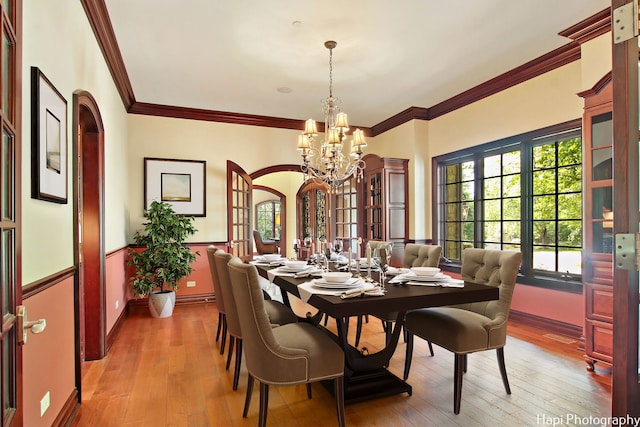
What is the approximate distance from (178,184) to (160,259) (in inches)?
50.9

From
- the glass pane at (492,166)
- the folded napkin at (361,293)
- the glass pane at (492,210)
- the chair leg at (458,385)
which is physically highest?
the glass pane at (492,166)

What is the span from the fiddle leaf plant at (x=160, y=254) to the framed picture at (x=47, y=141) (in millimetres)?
2517

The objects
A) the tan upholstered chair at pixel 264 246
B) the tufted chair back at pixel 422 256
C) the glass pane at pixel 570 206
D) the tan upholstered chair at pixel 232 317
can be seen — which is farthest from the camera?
the tan upholstered chair at pixel 264 246

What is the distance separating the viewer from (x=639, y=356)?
1259 mm

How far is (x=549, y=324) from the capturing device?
12.9 ft

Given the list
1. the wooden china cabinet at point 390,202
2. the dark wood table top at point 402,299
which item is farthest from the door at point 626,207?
the wooden china cabinet at point 390,202

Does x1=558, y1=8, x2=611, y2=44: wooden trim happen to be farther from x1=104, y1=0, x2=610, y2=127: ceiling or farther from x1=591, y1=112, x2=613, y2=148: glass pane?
x1=591, y1=112, x2=613, y2=148: glass pane

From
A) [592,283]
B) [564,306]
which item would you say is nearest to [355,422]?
[592,283]

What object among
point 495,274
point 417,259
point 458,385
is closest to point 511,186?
point 417,259

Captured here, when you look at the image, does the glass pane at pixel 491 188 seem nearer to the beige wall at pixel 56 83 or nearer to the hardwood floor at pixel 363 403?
the hardwood floor at pixel 363 403

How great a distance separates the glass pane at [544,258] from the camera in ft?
13.3

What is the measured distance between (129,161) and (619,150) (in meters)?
5.49

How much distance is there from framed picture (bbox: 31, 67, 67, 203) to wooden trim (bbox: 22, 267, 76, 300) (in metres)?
0.41

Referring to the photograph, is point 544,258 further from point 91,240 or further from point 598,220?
point 91,240
